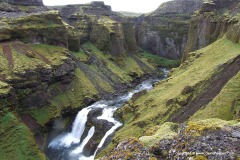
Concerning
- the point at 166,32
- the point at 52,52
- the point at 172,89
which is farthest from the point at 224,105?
the point at 166,32

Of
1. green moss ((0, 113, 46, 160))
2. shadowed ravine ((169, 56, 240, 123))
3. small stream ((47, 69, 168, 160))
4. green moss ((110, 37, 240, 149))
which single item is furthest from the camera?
small stream ((47, 69, 168, 160))

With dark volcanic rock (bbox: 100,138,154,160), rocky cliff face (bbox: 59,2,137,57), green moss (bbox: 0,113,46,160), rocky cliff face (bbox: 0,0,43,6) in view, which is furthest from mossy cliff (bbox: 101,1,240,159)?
rocky cliff face (bbox: 0,0,43,6)

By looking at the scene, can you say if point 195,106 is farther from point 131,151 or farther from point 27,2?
point 27,2

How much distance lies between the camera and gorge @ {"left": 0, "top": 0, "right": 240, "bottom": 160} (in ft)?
66.6

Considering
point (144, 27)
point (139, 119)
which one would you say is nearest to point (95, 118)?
point (139, 119)

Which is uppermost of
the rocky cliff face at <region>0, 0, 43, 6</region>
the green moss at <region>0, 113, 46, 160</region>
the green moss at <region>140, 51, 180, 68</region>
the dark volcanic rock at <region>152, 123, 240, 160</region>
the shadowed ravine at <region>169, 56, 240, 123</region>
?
the dark volcanic rock at <region>152, 123, 240, 160</region>

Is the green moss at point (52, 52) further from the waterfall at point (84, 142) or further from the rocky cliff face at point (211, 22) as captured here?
the rocky cliff face at point (211, 22)

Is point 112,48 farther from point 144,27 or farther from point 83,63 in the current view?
point 144,27

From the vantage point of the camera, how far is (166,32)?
170000 mm

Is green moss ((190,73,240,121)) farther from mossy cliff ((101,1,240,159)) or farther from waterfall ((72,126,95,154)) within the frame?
waterfall ((72,126,95,154))

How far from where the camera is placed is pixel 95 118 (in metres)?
68.5

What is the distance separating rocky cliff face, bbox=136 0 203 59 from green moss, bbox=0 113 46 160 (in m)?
120

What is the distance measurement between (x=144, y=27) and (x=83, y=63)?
287 feet

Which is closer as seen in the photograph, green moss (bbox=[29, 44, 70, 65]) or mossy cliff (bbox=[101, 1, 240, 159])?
mossy cliff (bbox=[101, 1, 240, 159])
